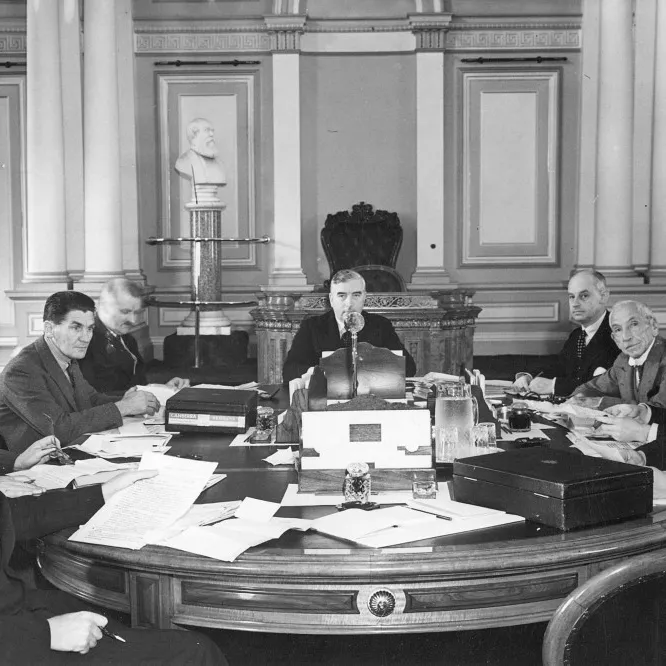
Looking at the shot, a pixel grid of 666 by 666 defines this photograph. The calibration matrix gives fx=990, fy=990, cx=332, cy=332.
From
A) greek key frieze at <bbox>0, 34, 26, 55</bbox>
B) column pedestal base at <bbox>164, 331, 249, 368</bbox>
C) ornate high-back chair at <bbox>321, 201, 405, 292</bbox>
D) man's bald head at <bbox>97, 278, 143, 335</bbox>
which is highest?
greek key frieze at <bbox>0, 34, 26, 55</bbox>

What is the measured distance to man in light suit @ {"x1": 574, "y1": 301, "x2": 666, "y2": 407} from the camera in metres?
3.57

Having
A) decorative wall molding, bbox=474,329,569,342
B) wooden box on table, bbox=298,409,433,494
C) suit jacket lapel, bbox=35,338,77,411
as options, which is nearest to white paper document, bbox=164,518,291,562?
wooden box on table, bbox=298,409,433,494

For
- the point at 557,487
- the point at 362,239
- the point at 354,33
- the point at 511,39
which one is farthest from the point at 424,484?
the point at 511,39

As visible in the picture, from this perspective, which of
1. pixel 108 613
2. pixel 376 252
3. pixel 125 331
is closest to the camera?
pixel 108 613

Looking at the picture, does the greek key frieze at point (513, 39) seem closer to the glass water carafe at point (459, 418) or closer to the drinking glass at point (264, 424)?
the drinking glass at point (264, 424)

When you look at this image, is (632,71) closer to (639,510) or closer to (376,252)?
(376,252)

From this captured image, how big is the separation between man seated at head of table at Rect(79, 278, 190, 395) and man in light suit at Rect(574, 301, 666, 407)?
81.1 inches

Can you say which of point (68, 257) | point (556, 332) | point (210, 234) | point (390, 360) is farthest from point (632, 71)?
point (390, 360)

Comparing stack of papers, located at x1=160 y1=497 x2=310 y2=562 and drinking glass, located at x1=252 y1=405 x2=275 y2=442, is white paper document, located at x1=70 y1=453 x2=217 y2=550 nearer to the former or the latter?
stack of papers, located at x1=160 y1=497 x2=310 y2=562

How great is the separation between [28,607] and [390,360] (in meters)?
1.39

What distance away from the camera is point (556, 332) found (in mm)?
8406

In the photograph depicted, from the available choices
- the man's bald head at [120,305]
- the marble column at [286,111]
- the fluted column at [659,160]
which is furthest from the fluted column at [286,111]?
the man's bald head at [120,305]

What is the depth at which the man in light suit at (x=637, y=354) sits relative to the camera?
357cm

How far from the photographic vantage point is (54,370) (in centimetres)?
322
